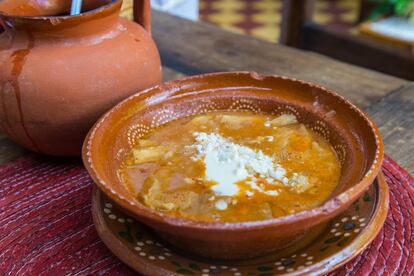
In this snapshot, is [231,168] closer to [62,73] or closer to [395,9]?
[62,73]

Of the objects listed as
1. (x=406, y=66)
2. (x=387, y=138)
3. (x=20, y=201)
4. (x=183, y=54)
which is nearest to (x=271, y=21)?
(x=406, y=66)

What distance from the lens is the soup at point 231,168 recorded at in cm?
72

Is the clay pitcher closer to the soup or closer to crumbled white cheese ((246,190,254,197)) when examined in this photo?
the soup

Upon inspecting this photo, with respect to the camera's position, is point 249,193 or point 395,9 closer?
point 249,193

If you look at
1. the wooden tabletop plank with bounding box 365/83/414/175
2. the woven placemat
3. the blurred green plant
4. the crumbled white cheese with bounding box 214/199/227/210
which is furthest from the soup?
the blurred green plant

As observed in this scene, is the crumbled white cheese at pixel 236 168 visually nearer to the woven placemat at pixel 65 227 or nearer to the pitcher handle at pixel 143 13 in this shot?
the woven placemat at pixel 65 227

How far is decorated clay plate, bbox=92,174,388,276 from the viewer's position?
2.18 feet

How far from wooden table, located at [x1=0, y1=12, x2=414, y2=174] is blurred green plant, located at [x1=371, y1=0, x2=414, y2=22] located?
1.61 metres

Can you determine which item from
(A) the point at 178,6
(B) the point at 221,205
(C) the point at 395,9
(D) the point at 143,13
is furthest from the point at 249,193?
(C) the point at 395,9

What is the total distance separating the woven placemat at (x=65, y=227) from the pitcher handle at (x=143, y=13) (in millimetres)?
310

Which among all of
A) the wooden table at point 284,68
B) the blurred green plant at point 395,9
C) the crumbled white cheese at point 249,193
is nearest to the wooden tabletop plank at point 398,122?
the wooden table at point 284,68

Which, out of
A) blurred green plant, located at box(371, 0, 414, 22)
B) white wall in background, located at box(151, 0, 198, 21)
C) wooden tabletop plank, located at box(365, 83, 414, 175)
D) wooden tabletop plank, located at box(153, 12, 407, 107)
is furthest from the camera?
blurred green plant, located at box(371, 0, 414, 22)

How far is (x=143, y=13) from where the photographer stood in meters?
1.06

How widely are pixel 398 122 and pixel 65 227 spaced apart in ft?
2.36
